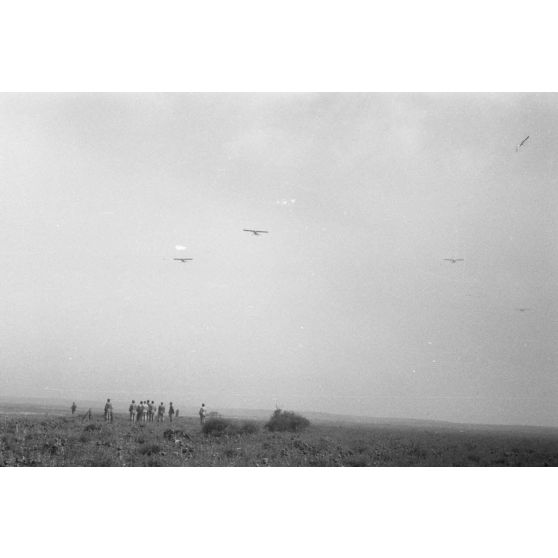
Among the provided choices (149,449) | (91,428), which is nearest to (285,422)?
(91,428)

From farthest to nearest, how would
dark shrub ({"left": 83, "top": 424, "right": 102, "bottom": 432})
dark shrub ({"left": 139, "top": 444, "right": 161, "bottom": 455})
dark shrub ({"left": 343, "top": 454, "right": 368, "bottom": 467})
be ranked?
1. dark shrub ({"left": 83, "top": 424, "right": 102, "bottom": 432})
2. dark shrub ({"left": 139, "top": 444, "right": 161, "bottom": 455})
3. dark shrub ({"left": 343, "top": 454, "right": 368, "bottom": 467})

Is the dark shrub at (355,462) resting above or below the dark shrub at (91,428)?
above

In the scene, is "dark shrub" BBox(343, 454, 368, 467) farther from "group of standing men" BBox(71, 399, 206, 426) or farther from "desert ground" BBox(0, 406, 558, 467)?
"group of standing men" BBox(71, 399, 206, 426)

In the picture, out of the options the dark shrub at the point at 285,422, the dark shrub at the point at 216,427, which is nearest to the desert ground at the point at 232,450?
the dark shrub at the point at 216,427

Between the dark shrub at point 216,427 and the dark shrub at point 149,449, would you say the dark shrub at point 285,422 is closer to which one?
the dark shrub at point 216,427

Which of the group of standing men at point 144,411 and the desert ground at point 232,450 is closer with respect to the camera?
the desert ground at point 232,450

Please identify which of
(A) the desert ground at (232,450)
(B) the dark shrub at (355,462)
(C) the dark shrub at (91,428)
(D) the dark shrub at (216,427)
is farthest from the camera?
(D) the dark shrub at (216,427)

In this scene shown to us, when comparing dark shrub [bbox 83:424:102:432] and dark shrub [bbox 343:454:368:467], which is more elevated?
dark shrub [bbox 343:454:368:467]

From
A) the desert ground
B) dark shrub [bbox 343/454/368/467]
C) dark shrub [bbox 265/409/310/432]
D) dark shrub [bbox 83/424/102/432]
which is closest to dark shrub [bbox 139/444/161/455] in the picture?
the desert ground

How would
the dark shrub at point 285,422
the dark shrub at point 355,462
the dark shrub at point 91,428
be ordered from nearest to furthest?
the dark shrub at point 355,462
the dark shrub at point 91,428
the dark shrub at point 285,422
